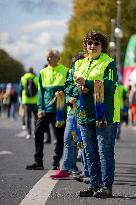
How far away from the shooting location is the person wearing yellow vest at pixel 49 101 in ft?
34.4

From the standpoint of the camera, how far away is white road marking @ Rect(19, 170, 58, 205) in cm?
724

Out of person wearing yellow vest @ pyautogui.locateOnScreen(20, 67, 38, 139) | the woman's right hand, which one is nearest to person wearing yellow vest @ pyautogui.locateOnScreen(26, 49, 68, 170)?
the woman's right hand

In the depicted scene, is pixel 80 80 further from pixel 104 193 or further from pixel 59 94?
pixel 59 94

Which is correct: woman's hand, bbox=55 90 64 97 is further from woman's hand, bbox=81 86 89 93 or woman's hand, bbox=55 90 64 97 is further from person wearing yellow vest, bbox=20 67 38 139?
person wearing yellow vest, bbox=20 67 38 139

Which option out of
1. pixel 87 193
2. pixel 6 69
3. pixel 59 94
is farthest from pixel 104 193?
pixel 6 69

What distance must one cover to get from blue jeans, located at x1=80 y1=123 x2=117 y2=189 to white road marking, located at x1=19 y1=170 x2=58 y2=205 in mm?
555

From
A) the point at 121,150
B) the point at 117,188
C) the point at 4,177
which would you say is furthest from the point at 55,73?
the point at 121,150

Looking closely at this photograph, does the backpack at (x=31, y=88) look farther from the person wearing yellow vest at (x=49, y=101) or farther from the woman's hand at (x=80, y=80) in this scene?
the woman's hand at (x=80, y=80)

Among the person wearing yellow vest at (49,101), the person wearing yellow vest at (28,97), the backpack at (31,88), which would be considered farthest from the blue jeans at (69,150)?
the backpack at (31,88)

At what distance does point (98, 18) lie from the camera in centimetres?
5394

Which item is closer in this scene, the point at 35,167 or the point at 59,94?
the point at 59,94

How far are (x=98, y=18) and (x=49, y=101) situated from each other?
43959 millimetres

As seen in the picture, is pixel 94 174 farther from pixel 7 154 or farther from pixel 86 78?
pixel 7 154

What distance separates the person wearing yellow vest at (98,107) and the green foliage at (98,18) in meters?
42.4
